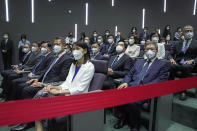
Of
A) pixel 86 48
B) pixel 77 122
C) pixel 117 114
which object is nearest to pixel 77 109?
pixel 77 122

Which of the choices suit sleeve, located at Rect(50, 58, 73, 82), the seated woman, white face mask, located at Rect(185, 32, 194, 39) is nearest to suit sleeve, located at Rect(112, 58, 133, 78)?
suit sleeve, located at Rect(50, 58, 73, 82)

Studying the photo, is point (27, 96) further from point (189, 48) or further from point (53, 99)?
point (189, 48)

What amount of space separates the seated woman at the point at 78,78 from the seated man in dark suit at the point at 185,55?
1.46 meters

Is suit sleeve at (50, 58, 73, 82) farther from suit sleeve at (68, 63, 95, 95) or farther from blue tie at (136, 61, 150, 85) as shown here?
blue tie at (136, 61, 150, 85)

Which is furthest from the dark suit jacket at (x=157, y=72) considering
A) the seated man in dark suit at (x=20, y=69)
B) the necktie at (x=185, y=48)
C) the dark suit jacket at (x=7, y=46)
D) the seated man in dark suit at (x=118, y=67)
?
the dark suit jacket at (x=7, y=46)

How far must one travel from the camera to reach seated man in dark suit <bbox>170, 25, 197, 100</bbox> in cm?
283

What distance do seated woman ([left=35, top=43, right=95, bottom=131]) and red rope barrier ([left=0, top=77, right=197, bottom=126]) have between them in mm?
820

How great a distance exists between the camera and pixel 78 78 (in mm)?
2182

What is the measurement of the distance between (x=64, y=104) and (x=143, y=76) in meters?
1.55

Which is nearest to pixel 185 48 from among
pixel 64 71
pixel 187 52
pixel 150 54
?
pixel 187 52

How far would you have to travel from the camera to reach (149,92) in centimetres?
156

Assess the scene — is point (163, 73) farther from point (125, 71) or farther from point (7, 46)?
point (7, 46)

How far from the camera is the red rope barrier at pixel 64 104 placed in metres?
0.97

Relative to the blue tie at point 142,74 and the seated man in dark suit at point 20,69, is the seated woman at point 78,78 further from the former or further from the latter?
the seated man in dark suit at point 20,69
